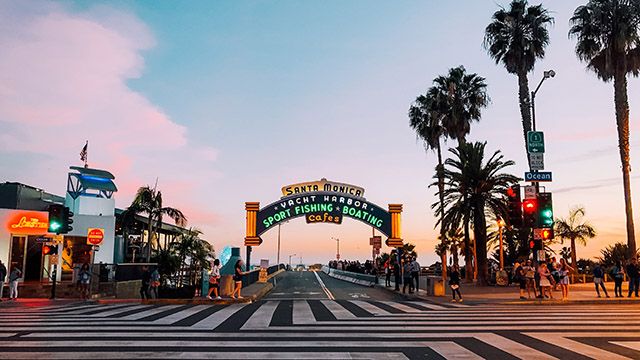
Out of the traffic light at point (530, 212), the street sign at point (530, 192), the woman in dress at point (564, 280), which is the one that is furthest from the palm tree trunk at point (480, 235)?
the traffic light at point (530, 212)

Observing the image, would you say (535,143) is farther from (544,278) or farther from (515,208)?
(544,278)

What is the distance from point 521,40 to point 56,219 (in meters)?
28.7

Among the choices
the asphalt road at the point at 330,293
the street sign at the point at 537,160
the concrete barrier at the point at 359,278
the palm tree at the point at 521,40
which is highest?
the palm tree at the point at 521,40

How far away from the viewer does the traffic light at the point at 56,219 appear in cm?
2234

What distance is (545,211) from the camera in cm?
2162

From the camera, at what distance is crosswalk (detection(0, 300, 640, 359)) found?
30.6ft

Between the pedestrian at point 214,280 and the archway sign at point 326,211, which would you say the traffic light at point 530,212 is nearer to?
the pedestrian at point 214,280

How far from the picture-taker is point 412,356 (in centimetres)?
905

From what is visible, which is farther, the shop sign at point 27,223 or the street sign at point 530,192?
the shop sign at point 27,223

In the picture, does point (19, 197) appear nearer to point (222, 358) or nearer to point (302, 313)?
point (302, 313)

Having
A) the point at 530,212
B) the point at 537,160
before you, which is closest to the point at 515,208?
the point at 530,212

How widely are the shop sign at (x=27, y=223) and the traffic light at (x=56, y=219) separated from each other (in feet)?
37.4

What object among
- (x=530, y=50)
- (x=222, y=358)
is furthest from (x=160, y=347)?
(x=530, y=50)

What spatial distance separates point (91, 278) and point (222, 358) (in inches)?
714
